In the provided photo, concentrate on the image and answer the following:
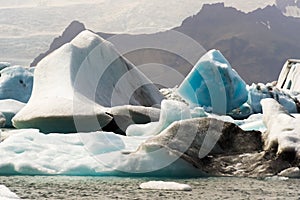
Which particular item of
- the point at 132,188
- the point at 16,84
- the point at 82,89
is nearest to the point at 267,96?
the point at 16,84

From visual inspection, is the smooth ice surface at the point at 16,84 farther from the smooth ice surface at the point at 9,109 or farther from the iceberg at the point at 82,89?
the iceberg at the point at 82,89

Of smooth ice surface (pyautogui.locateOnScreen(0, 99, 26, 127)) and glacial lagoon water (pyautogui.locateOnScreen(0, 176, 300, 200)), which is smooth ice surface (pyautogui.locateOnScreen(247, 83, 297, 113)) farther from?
glacial lagoon water (pyautogui.locateOnScreen(0, 176, 300, 200))

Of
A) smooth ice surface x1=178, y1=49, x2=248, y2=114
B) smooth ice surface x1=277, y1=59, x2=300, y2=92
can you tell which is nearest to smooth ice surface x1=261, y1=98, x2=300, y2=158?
smooth ice surface x1=178, y1=49, x2=248, y2=114

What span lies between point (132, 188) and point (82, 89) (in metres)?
7.10

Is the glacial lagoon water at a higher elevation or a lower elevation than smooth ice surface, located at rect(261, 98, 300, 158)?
lower

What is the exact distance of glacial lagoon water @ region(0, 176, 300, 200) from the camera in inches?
234

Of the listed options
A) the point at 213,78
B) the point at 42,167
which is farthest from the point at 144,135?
the point at 213,78

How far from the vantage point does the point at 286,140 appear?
762cm

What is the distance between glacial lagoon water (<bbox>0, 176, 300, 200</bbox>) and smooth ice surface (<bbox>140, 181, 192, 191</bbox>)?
9 centimetres

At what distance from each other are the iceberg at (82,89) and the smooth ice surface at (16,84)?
229 inches

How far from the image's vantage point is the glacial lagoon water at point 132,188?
19.5 ft

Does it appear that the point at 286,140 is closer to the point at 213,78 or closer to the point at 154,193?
the point at 154,193

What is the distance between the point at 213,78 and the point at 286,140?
12371mm

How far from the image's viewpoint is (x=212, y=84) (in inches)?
784
